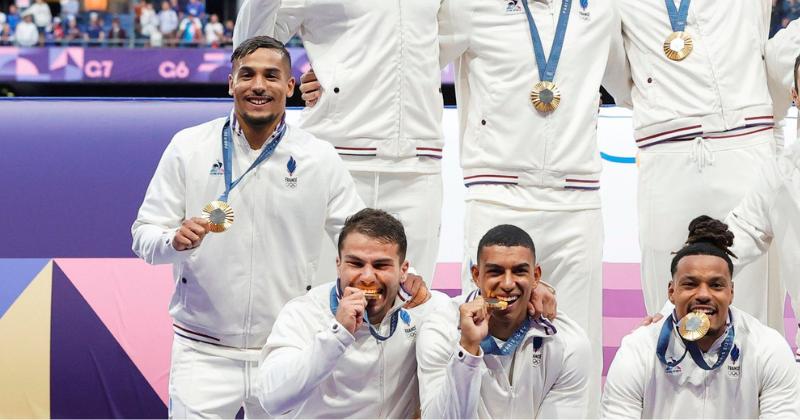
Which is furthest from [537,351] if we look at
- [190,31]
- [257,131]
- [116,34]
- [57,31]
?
[57,31]

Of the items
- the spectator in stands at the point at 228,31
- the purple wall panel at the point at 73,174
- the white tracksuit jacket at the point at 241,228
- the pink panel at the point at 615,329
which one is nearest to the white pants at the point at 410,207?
the white tracksuit jacket at the point at 241,228

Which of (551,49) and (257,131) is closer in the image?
(257,131)

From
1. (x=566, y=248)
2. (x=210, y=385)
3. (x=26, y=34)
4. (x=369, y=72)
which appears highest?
(x=26, y=34)

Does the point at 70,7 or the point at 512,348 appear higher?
→ the point at 70,7

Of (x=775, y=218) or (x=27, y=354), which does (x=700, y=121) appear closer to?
(x=775, y=218)

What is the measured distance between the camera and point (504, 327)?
13.4ft

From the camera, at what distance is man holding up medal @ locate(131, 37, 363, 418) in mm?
4570

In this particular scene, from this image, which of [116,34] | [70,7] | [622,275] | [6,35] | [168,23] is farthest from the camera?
[70,7]

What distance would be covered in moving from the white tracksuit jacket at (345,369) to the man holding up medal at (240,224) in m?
0.41

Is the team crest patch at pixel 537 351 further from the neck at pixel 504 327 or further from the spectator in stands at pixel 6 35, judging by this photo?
the spectator in stands at pixel 6 35

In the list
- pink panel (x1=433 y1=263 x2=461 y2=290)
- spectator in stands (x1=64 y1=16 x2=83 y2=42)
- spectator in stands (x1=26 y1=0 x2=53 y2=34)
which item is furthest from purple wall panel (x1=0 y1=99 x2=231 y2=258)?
spectator in stands (x1=26 y1=0 x2=53 y2=34)

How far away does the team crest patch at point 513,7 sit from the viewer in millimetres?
5273

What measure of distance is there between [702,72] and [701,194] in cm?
57

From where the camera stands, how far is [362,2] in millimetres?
5223
